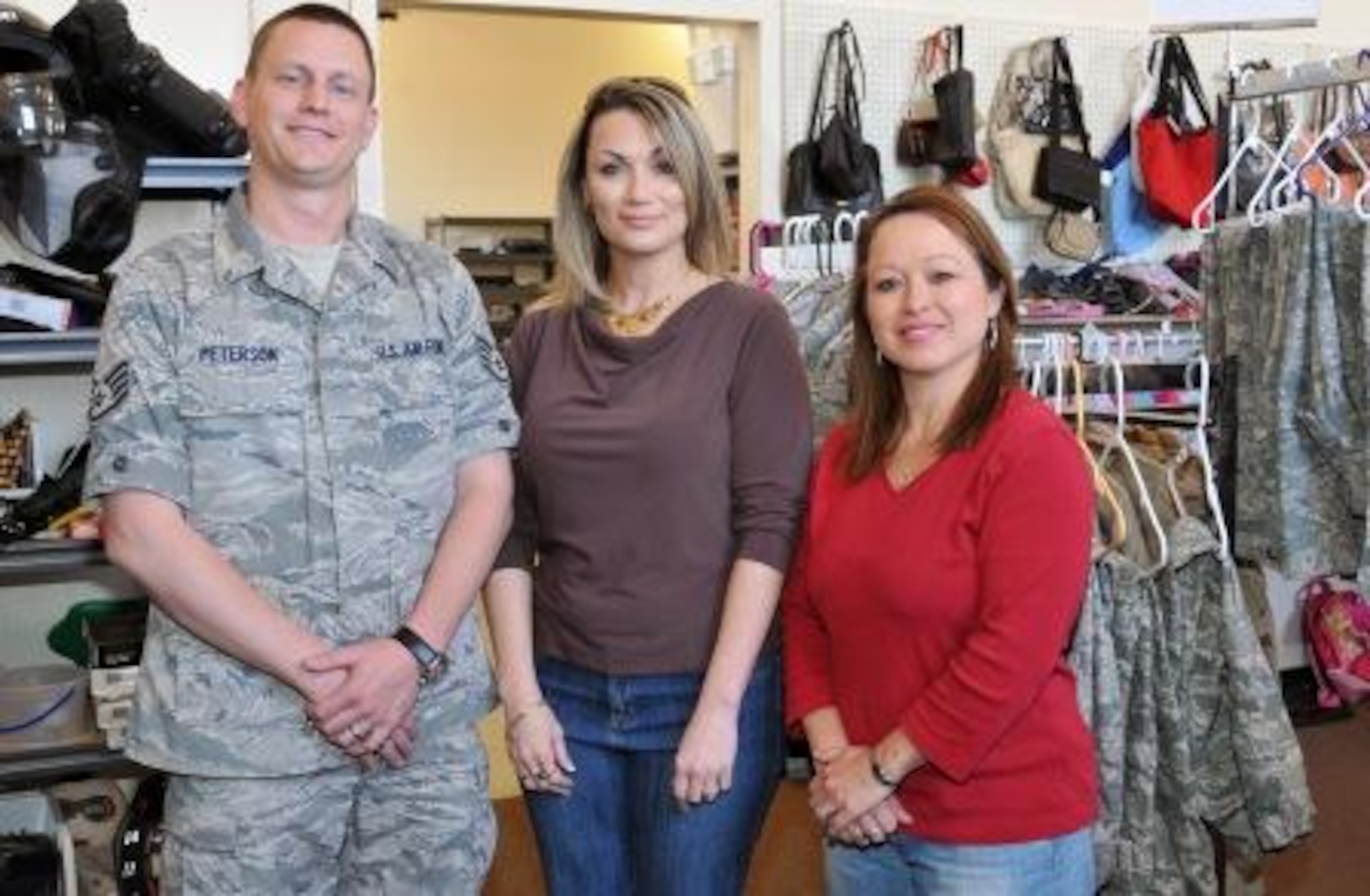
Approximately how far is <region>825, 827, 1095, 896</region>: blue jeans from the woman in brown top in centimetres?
19

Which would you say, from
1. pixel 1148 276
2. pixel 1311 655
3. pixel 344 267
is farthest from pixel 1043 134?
pixel 344 267

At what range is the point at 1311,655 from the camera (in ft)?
15.0

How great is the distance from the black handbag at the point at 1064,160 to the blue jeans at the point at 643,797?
288 centimetres

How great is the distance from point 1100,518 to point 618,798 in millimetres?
885

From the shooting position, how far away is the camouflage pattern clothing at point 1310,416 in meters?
2.26

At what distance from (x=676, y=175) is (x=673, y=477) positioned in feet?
1.24

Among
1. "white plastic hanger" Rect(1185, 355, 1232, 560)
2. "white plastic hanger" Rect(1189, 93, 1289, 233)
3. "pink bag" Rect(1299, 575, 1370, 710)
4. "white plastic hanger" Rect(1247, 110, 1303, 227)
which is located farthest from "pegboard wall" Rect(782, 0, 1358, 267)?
"white plastic hanger" Rect(1185, 355, 1232, 560)

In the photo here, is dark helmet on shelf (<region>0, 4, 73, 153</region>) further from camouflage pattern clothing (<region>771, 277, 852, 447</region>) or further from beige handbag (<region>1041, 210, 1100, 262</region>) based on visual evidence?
beige handbag (<region>1041, 210, 1100, 262</region>)

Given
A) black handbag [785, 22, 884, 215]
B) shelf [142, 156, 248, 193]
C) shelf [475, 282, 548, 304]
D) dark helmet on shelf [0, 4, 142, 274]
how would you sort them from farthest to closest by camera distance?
shelf [475, 282, 548, 304], black handbag [785, 22, 884, 215], shelf [142, 156, 248, 193], dark helmet on shelf [0, 4, 142, 274]

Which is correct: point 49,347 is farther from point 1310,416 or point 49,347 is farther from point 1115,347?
point 1310,416

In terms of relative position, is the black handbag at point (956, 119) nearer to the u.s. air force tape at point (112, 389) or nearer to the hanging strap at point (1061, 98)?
the hanging strap at point (1061, 98)

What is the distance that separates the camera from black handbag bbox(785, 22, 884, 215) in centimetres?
402

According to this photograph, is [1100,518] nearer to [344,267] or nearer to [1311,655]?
[344,267]

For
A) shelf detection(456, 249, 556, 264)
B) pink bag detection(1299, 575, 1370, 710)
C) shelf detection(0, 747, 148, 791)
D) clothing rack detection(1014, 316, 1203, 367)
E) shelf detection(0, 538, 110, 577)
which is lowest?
pink bag detection(1299, 575, 1370, 710)
